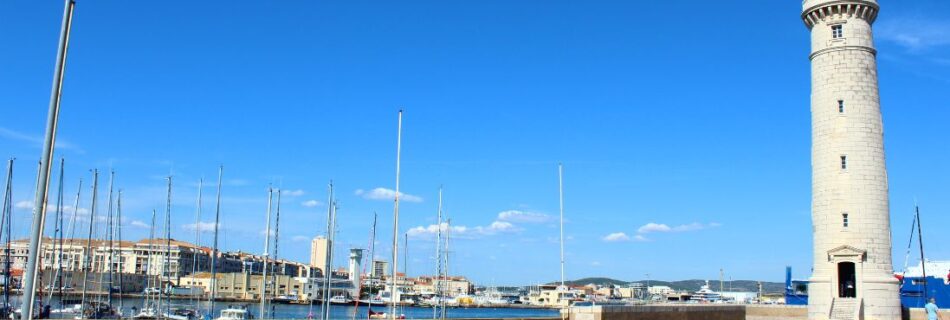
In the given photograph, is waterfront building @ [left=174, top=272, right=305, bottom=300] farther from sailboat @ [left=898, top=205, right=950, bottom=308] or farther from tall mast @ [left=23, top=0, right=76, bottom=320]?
tall mast @ [left=23, top=0, right=76, bottom=320]

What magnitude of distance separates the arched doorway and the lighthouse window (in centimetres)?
917

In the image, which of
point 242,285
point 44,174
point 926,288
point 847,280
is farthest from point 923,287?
point 242,285

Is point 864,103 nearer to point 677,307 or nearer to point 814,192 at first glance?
point 814,192

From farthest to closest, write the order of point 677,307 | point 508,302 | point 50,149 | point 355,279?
point 508,302 < point 355,279 < point 677,307 < point 50,149

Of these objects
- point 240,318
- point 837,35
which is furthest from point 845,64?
point 240,318

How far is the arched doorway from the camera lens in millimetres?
31000

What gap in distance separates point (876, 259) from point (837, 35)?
29.7 feet

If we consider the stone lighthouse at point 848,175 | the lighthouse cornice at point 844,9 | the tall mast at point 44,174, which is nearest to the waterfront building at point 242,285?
the stone lighthouse at point 848,175

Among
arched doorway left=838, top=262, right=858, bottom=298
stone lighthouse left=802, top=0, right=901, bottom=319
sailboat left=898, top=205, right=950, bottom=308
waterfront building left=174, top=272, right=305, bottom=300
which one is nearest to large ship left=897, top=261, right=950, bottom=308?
sailboat left=898, top=205, right=950, bottom=308

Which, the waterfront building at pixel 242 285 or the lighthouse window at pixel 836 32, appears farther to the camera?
the waterfront building at pixel 242 285

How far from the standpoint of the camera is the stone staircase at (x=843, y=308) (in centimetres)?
2975

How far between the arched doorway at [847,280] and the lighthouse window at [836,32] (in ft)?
30.1

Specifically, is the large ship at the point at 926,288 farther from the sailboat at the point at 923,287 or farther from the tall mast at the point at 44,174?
the tall mast at the point at 44,174

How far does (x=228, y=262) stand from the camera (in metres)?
179
